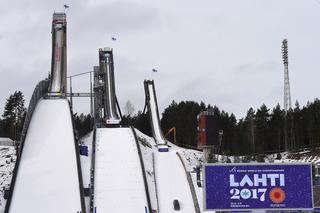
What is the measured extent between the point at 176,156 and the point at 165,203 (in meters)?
6.79

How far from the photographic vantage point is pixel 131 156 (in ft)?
101

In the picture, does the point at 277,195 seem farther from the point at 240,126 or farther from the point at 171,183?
the point at 240,126

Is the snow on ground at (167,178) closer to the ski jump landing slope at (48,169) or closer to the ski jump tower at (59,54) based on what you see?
the ski jump landing slope at (48,169)

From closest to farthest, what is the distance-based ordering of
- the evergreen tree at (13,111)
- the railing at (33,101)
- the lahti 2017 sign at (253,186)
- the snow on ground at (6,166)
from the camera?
the lahti 2017 sign at (253,186) → the railing at (33,101) → the snow on ground at (6,166) → the evergreen tree at (13,111)

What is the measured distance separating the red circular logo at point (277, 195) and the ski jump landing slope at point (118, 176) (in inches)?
368

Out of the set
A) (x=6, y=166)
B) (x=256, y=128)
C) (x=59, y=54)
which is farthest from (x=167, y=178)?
(x=256, y=128)

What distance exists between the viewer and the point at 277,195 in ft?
56.1

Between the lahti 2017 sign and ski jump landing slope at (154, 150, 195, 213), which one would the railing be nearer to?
ski jump landing slope at (154, 150, 195, 213)

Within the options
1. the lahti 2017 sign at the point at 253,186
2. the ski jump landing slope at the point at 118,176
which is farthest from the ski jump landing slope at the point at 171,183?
the lahti 2017 sign at the point at 253,186

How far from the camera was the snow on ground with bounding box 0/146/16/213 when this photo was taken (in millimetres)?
33369

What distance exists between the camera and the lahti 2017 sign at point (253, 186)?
665 inches

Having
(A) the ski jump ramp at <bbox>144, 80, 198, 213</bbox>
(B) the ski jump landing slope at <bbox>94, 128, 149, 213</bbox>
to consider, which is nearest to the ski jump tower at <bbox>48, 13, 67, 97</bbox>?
(B) the ski jump landing slope at <bbox>94, 128, 149, 213</bbox>

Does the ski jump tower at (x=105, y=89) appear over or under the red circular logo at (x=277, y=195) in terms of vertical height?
over

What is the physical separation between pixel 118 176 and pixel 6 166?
13.0 metres
